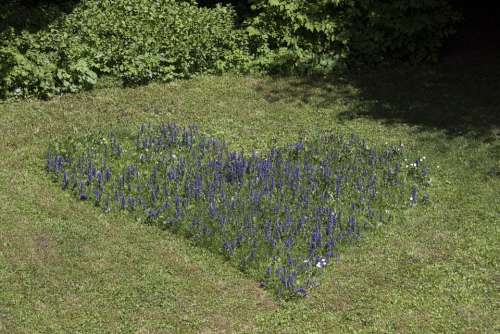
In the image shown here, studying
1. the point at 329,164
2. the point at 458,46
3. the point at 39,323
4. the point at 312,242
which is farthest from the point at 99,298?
the point at 458,46

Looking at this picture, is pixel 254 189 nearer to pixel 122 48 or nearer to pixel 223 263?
pixel 223 263

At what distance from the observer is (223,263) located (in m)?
6.70

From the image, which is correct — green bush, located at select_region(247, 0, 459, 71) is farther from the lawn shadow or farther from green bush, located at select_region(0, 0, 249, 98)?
green bush, located at select_region(0, 0, 249, 98)

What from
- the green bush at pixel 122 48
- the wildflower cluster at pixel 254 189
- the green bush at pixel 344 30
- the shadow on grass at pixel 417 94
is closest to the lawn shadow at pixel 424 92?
the shadow on grass at pixel 417 94

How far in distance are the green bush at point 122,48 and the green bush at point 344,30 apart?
18.1 inches

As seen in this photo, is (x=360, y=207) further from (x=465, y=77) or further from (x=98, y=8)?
(x=98, y=8)

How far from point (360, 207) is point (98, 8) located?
5524 millimetres

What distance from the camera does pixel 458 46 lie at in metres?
11.9

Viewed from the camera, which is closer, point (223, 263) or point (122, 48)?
point (223, 263)

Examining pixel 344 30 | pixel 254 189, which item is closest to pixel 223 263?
pixel 254 189

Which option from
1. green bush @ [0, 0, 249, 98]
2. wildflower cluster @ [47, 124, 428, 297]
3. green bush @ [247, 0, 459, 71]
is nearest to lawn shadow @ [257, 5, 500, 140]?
green bush @ [247, 0, 459, 71]

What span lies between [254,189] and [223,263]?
3.59 feet

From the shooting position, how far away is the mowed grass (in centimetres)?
601

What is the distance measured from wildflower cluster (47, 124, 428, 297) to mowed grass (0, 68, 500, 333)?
145mm
